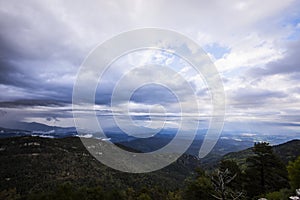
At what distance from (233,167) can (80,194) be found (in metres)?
32.2

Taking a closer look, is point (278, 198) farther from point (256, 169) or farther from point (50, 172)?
point (50, 172)

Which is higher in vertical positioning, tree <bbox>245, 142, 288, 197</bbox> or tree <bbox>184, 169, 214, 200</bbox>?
tree <bbox>245, 142, 288, 197</bbox>

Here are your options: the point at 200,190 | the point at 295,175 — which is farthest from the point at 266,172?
the point at 200,190

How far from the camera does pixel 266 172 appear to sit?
23.1 metres

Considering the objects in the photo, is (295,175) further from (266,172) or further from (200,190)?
(200,190)

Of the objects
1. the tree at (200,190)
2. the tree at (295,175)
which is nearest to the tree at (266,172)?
the tree at (295,175)

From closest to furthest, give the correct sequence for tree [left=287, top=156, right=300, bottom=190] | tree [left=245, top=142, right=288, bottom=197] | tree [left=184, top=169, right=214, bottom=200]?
tree [left=287, top=156, right=300, bottom=190], tree [left=245, top=142, right=288, bottom=197], tree [left=184, top=169, right=214, bottom=200]

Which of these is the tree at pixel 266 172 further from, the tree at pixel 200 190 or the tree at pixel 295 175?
the tree at pixel 200 190

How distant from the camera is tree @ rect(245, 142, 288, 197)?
906 inches

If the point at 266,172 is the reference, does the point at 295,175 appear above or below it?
above

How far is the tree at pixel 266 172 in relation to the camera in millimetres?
23005

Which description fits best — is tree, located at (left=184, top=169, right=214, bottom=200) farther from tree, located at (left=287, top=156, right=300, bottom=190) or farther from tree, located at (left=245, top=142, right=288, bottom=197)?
tree, located at (left=287, top=156, right=300, bottom=190)

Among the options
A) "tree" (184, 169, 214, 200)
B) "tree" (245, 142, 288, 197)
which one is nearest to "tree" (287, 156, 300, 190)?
"tree" (245, 142, 288, 197)

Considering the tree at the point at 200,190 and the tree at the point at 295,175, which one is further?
the tree at the point at 200,190
